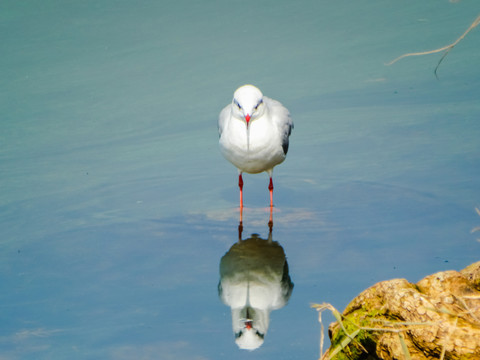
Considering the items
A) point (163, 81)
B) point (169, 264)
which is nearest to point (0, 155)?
point (163, 81)

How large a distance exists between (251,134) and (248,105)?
0.22 meters

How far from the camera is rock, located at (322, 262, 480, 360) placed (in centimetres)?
284

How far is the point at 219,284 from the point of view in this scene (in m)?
4.59

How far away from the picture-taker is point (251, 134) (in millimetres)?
5609

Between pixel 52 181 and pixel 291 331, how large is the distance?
326 cm

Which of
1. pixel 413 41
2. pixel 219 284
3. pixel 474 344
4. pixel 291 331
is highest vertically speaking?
pixel 413 41

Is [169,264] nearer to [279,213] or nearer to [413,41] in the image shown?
[279,213]

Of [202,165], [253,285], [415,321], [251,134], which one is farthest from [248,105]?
[415,321]

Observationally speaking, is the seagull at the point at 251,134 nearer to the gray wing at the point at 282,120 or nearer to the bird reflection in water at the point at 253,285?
the gray wing at the point at 282,120

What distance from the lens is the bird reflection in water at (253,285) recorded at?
13.3ft

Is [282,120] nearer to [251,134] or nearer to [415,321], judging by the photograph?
[251,134]

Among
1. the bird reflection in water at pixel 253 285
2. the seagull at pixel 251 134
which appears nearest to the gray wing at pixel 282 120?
the seagull at pixel 251 134

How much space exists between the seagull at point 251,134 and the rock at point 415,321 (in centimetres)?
246

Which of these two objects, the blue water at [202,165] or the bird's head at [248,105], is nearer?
the blue water at [202,165]
